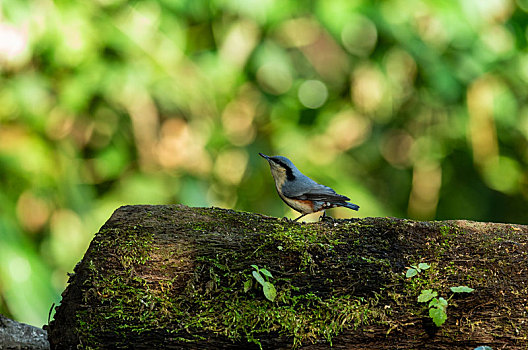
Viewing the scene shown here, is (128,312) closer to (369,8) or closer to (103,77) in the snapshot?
(103,77)

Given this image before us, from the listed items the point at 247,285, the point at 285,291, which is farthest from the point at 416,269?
the point at 247,285

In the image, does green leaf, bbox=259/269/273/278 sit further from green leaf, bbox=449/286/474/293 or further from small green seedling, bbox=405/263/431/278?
green leaf, bbox=449/286/474/293

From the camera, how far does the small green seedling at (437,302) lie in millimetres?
1960

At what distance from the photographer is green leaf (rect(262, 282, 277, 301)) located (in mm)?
1970

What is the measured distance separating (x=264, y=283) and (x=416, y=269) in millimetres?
537

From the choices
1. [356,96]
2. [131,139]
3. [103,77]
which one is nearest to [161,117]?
[131,139]

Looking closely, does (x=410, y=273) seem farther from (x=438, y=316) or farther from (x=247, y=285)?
(x=247, y=285)

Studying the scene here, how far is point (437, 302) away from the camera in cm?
198

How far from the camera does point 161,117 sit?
18.3ft

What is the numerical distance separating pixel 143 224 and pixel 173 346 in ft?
1.56

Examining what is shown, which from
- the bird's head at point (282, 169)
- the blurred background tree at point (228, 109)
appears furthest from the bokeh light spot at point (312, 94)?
the bird's head at point (282, 169)

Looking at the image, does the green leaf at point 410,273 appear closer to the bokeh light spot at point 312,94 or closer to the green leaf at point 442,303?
the green leaf at point 442,303

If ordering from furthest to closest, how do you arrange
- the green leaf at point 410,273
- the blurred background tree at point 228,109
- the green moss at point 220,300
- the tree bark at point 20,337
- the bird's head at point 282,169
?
the blurred background tree at point 228,109
the bird's head at point 282,169
the tree bark at point 20,337
the green leaf at point 410,273
the green moss at point 220,300

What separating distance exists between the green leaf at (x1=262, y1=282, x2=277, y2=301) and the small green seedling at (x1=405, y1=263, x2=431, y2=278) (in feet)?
1.51
